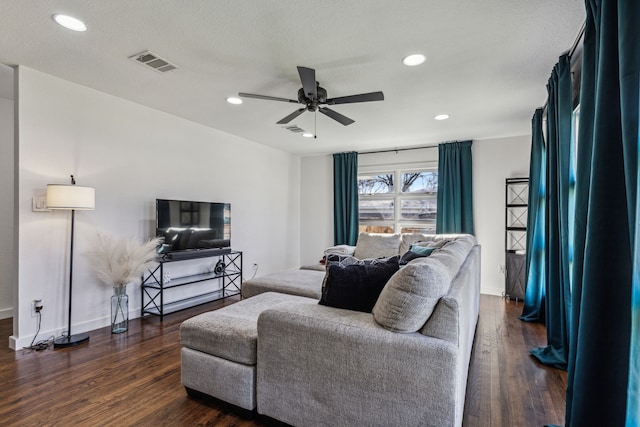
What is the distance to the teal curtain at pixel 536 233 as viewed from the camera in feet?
11.5

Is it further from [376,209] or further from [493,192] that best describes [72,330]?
[493,192]

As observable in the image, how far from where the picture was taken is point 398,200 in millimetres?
6020

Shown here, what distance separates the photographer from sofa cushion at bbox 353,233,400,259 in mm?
4867

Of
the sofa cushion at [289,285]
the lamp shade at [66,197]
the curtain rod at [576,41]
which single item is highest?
the curtain rod at [576,41]

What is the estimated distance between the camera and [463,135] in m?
5.00

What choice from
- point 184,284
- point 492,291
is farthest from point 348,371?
point 492,291

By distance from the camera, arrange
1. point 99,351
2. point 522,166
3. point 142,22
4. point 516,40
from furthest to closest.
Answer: point 522,166, point 99,351, point 516,40, point 142,22

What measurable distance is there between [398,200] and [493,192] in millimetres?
1569

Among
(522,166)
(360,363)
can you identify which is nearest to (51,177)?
(360,363)

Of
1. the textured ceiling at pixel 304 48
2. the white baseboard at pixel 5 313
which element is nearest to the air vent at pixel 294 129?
the textured ceiling at pixel 304 48

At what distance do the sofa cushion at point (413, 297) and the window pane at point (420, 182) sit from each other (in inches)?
172

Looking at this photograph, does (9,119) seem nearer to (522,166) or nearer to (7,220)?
(7,220)

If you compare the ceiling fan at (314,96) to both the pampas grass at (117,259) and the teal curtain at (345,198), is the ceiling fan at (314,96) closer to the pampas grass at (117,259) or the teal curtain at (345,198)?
the pampas grass at (117,259)

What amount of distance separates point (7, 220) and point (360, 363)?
443 centimetres
